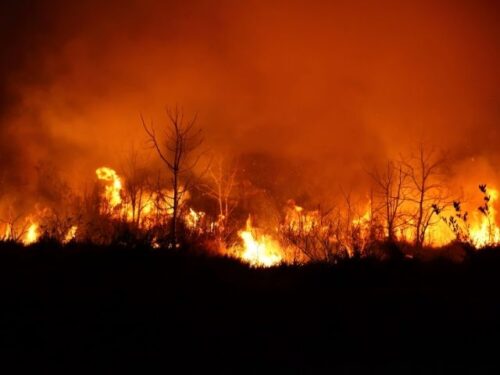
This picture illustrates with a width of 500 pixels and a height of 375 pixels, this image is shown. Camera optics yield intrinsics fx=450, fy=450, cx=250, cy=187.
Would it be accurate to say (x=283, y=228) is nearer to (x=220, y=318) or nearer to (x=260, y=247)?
(x=260, y=247)

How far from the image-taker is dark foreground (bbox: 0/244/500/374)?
436 cm

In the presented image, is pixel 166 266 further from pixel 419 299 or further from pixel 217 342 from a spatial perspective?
pixel 419 299

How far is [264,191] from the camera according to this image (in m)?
29.4

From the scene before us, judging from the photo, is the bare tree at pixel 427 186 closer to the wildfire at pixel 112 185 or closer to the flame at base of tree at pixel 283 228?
the flame at base of tree at pixel 283 228

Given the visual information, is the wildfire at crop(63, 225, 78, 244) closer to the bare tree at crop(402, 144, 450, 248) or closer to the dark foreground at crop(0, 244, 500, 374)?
the dark foreground at crop(0, 244, 500, 374)

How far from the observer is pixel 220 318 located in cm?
525

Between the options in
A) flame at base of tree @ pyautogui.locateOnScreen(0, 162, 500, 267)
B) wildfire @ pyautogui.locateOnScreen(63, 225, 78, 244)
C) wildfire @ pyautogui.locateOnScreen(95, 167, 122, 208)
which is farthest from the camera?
wildfire @ pyautogui.locateOnScreen(95, 167, 122, 208)

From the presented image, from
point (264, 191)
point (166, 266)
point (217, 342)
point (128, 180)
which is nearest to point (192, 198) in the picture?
point (128, 180)

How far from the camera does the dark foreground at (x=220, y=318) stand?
4.36m

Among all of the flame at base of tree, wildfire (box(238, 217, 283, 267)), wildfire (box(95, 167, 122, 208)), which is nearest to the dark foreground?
the flame at base of tree

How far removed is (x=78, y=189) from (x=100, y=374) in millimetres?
21916

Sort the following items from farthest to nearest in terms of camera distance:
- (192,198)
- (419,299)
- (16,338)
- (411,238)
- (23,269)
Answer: (192,198) < (411,238) < (419,299) < (23,269) < (16,338)

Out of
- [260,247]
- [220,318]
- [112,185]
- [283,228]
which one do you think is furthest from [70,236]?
[112,185]

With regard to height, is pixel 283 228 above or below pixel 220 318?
above
